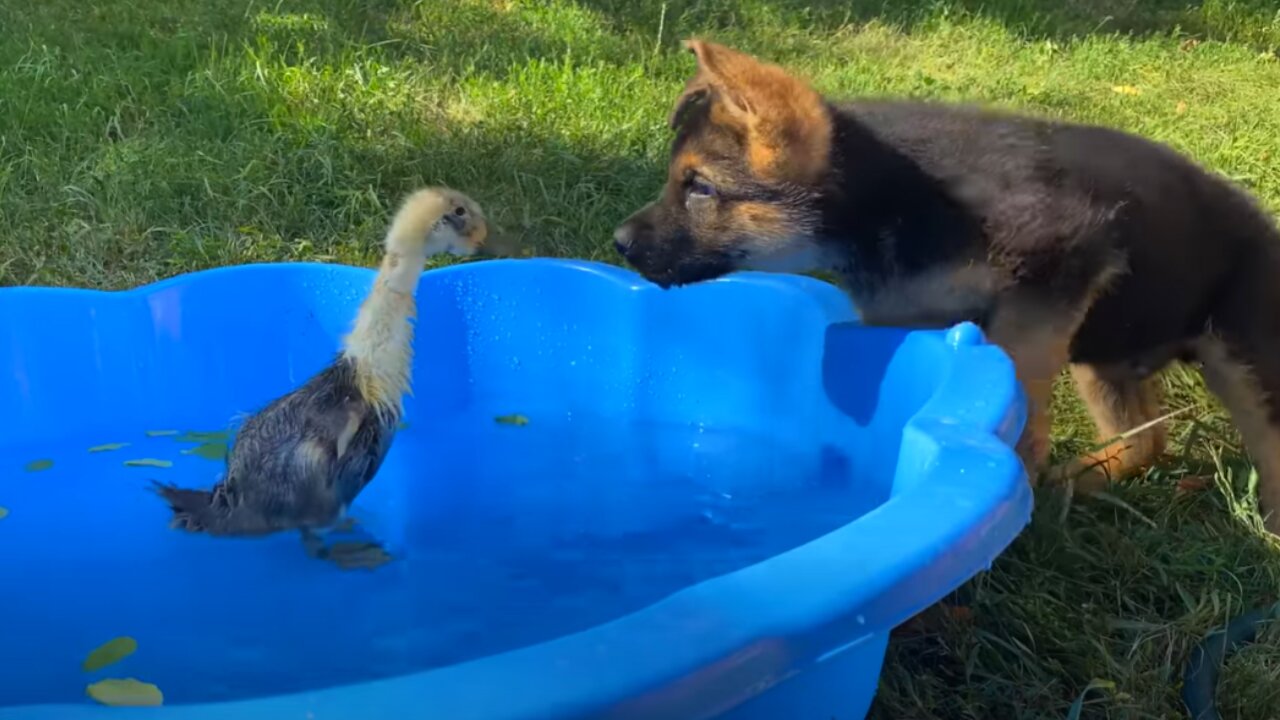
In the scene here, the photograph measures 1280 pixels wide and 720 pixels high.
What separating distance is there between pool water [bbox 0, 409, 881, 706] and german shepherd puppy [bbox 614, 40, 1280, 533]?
494 mm

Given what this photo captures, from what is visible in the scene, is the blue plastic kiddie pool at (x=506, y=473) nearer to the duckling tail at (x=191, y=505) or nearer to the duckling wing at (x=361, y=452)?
the duckling tail at (x=191, y=505)

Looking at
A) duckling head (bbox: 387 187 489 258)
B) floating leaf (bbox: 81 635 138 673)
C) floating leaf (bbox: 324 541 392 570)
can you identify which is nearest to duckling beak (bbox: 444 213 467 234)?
duckling head (bbox: 387 187 489 258)

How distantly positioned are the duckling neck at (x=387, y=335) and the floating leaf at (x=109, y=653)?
0.70 metres

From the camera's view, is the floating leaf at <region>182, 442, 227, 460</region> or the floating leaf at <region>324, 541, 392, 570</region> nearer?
the floating leaf at <region>324, 541, 392, 570</region>

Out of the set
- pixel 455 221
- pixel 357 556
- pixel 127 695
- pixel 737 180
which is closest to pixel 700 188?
pixel 737 180

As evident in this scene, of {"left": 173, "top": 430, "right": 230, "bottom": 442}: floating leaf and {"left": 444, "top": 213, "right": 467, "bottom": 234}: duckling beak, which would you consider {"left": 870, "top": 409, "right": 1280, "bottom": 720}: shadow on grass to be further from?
{"left": 173, "top": 430, "right": 230, "bottom": 442}: floating leaf

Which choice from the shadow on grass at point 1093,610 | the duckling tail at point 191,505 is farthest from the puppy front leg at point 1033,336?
the duckling tail at point 191,505

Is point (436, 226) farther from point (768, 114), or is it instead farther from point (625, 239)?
point (768, 114)

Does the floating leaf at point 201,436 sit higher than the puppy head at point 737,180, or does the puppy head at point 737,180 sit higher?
the puppy head at point 737,180

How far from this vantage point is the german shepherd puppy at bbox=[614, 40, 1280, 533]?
10.3ft

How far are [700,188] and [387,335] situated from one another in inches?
37.8

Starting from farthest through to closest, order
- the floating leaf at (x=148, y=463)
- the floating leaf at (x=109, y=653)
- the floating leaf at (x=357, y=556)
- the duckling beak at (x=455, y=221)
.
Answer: the floating leaf at (x=148, y=463) < the duckling beak at (x=455, y=221) < the floating leaf at (x=357, y=556) < the floating leaf at (x=109, y=653)

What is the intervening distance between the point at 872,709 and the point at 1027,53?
18.4 feet

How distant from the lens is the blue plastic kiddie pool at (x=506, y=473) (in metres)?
2.07
